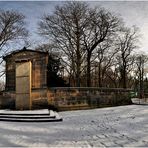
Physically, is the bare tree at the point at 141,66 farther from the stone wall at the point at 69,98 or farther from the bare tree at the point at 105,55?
the stone wall at the point at 69,98

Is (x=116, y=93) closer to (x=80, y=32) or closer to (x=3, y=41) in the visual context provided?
(x=80, y=32)

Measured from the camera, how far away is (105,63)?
3919 cm

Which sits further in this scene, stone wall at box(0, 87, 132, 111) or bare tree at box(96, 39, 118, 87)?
bare tree at box(96, 39, 118, 87)

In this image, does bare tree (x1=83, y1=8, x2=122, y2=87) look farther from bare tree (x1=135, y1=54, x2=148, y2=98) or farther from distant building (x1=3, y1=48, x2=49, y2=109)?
bare tree (x1=135, y1=54, x2=148, y2=98)

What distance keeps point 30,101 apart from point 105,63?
22610 mm

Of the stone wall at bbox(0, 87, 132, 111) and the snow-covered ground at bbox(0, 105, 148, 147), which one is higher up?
the stone wall at bbox(0, 87, 132, 111)

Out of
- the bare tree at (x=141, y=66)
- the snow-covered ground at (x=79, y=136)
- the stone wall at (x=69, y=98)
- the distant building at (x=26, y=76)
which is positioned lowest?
the snow-covered ground at (x=79, y=136)

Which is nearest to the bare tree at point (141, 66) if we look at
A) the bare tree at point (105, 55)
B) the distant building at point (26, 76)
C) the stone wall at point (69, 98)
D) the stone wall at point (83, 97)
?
the bare tree at point (105, 55)

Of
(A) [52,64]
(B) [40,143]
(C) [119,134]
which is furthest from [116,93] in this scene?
(B) [40,143]

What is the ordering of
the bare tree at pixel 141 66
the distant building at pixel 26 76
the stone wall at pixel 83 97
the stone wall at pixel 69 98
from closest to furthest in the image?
the distant building at pixel 26 76 < the stone wall at pixel 69 98 < the stone wall at pixel 83 97 < the bare tree at pixel 141 66

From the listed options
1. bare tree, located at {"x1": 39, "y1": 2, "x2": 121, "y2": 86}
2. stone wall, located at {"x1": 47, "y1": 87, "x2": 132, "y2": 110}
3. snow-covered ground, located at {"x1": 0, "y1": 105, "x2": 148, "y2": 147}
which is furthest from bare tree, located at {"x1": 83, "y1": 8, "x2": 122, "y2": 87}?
snow-covered ground, located at {"x1": 0, "y1": 105, "x2": 148, "y2": 147}

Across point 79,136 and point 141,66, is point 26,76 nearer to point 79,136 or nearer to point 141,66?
point 79,136

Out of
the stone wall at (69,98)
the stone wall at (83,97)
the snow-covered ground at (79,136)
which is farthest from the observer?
the stone wall at (83,97)

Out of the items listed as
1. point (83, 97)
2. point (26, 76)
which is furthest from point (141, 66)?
point (26, 76)
